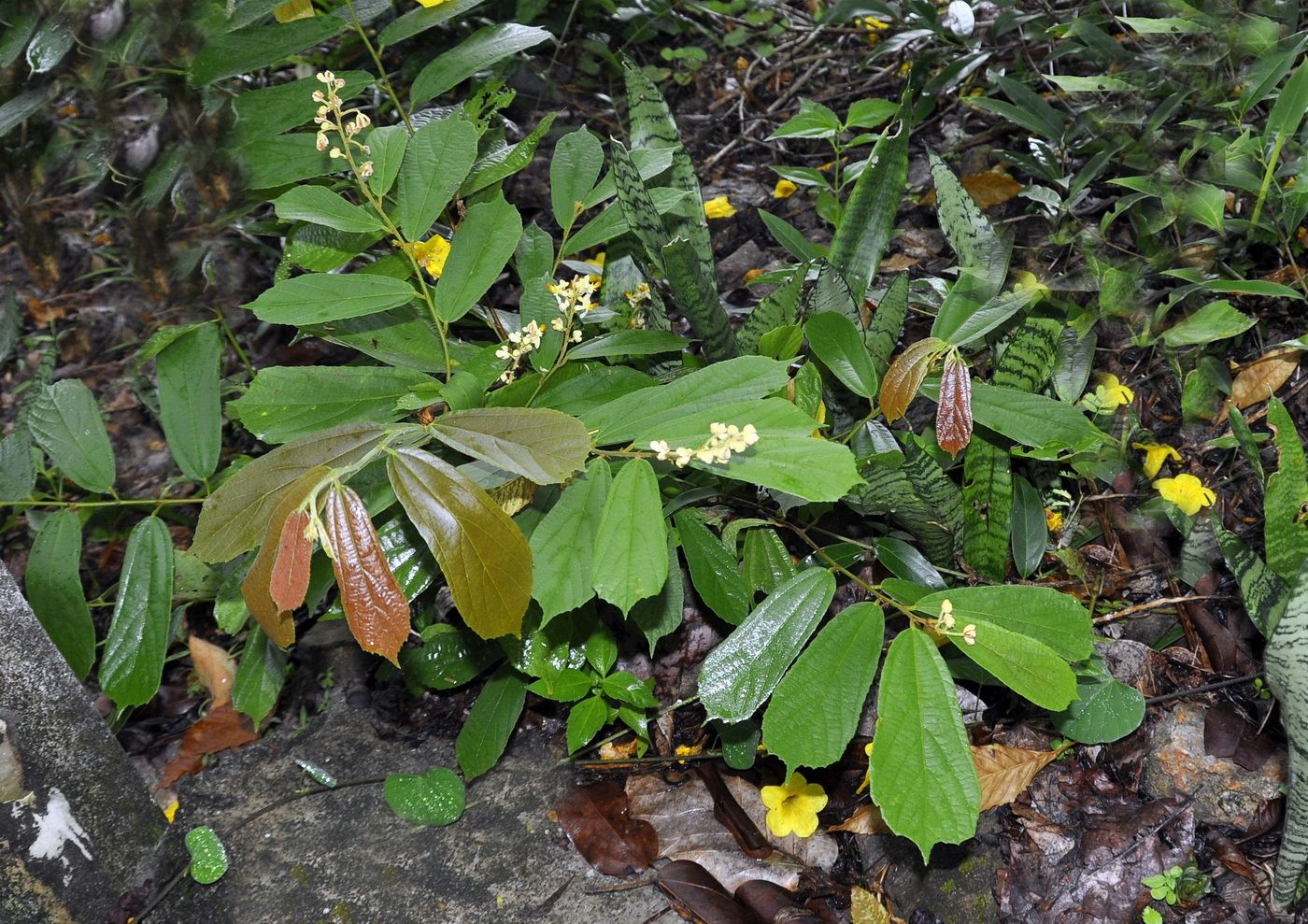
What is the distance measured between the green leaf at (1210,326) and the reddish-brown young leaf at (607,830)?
129 cm

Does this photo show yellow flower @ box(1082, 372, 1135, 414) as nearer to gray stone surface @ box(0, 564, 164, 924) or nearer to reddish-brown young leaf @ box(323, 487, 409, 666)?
reddish-brown young leaf @ box(323, 487, 409, 666)

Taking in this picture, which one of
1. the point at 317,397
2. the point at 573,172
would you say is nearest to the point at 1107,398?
the point at 573,172

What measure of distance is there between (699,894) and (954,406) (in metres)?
0.88

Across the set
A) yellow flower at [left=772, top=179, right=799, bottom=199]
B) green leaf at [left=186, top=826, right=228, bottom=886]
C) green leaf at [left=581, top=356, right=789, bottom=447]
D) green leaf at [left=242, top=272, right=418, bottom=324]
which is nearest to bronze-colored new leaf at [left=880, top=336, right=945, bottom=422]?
green leaf at [left=581, top=356, right=789, bottom=447]

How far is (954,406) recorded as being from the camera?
140 cm

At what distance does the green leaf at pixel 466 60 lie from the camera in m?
1.76

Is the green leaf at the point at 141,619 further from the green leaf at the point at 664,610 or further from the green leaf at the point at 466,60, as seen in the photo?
the green leaf at the point at 466,60

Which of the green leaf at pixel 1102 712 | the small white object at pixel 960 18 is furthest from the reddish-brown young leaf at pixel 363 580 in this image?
the small white object at pixel 960 18

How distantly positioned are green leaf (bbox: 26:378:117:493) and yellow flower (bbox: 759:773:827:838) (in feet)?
4.15

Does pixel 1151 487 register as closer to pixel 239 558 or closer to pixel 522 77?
pixel 239 558

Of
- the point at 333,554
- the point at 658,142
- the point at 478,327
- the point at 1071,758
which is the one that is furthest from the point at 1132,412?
the point at 333,554

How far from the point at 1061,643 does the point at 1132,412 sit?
74cm

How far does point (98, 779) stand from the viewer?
1.59m

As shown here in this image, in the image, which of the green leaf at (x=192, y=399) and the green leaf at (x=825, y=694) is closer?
the green leaf at (x=825, y=694)
